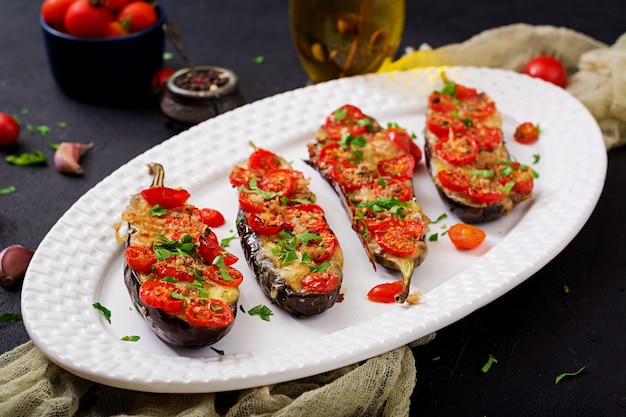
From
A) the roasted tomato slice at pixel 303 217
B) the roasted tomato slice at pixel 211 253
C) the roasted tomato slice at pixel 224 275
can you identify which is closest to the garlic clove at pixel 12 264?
the roasted tomato slice at pixel 211 253

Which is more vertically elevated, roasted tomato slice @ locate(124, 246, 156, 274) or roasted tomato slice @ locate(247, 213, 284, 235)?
roasted tomato slice @ locate(124, 246, 156, 274)

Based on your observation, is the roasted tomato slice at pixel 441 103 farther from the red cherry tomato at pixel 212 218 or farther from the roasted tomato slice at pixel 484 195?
the red cherry tomato at pixel 212 218

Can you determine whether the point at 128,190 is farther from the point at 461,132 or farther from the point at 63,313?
the point at 461,132

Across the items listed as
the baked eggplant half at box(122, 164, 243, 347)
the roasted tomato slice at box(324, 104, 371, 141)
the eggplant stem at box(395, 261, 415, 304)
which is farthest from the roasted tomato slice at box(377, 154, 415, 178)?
the baked eggplant half at box(122, 164, 243, 347)

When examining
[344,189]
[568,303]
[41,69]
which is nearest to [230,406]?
[344,189]

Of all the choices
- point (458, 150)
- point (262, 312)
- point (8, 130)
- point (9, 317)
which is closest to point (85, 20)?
point (8, 130)

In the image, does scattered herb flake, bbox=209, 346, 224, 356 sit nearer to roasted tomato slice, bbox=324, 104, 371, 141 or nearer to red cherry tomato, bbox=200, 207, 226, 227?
red cherry tomato, bbox=200, 207, 226, 227

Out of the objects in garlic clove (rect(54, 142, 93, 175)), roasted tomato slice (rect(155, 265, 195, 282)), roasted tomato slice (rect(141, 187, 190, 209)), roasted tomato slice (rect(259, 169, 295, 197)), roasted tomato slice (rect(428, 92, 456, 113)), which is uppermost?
roasted tomato slice (rect(155, 265, 195, 282))

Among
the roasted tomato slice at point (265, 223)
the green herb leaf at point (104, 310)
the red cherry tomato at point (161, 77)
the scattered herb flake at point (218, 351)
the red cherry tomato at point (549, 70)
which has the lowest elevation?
the red cherry tomato at point (161, 77)
